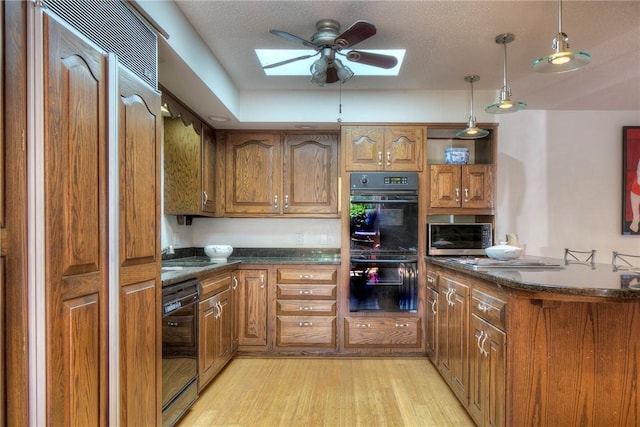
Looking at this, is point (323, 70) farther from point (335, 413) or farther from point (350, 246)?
point (335, 413)

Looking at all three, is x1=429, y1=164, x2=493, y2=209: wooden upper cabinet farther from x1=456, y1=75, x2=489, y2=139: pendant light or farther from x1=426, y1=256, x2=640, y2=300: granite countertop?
x1=426, y1=256, x2=640, y2=300: granite countertop

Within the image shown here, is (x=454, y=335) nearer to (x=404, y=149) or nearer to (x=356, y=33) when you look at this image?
(x=404, y=149)

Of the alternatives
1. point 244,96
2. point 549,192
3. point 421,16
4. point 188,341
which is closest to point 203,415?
point 188,341

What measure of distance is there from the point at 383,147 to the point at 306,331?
1.82 m

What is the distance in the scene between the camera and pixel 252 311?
3285 millimetres

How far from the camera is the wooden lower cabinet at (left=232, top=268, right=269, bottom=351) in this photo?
10.8ft

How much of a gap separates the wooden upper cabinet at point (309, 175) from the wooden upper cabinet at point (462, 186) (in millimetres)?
955

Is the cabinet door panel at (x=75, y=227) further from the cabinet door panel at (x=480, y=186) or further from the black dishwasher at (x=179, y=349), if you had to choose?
the cabinet door panel at (x=480, y=186)

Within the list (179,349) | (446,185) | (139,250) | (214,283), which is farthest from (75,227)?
(446,185)

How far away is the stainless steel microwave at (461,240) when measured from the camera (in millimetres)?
3250

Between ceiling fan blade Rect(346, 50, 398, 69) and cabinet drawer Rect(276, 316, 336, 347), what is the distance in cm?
217

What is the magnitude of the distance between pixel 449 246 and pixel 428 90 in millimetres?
1439

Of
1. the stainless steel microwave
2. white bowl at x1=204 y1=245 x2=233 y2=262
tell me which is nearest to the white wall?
the stainless steel microwave

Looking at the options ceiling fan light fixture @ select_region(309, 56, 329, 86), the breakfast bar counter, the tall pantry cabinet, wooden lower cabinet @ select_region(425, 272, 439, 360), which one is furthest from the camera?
wooden lower cabinet @ select_region(425, 272, 439, 360)
